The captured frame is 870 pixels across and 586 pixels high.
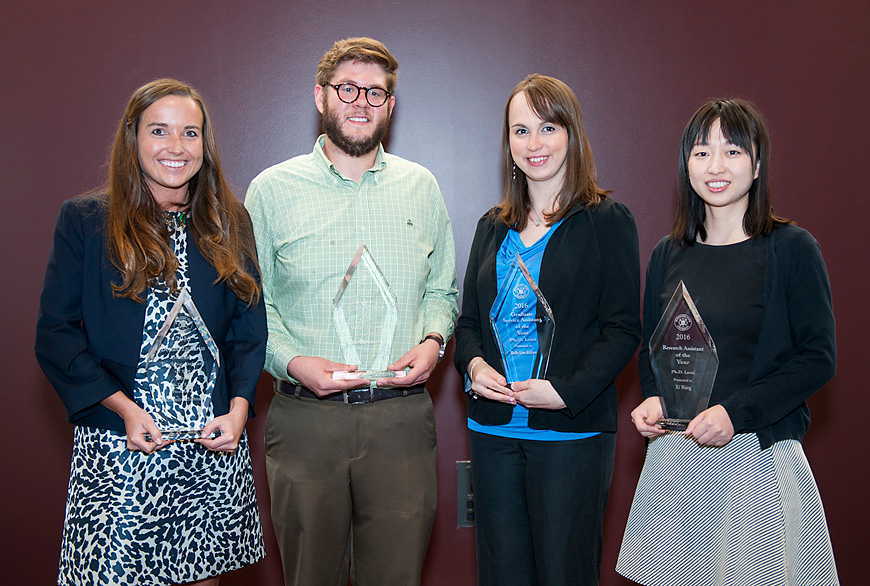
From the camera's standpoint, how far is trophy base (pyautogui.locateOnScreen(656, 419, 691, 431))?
5.68ft

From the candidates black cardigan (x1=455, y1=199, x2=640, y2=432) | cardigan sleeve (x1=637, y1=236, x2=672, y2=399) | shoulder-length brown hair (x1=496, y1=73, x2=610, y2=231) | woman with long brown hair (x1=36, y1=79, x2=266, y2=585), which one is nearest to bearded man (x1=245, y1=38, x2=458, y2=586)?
woman with long brown hair (x1=36, y1=79, x2=266, y2=585)

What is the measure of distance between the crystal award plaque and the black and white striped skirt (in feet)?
1.35

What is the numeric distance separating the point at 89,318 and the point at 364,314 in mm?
764

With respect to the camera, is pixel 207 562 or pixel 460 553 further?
pixel 460 553

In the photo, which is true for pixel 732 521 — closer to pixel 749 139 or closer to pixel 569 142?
pixel 749 139

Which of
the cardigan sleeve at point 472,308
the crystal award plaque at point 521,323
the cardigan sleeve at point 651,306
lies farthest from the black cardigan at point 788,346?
the cardigan sleeve at point 472,308

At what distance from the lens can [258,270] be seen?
205 centimetres

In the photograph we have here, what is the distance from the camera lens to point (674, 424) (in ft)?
5.74

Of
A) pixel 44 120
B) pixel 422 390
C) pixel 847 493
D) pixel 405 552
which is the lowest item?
pixel 847 493

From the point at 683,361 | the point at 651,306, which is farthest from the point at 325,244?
the point at 683,361

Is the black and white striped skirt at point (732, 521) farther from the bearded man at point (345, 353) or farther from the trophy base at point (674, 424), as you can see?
the bearded man at point (345, 353)

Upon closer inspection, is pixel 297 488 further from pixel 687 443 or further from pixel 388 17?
pixel 388 17

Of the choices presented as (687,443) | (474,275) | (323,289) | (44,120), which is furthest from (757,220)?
(44,120)

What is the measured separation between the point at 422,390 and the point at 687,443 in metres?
0.85
